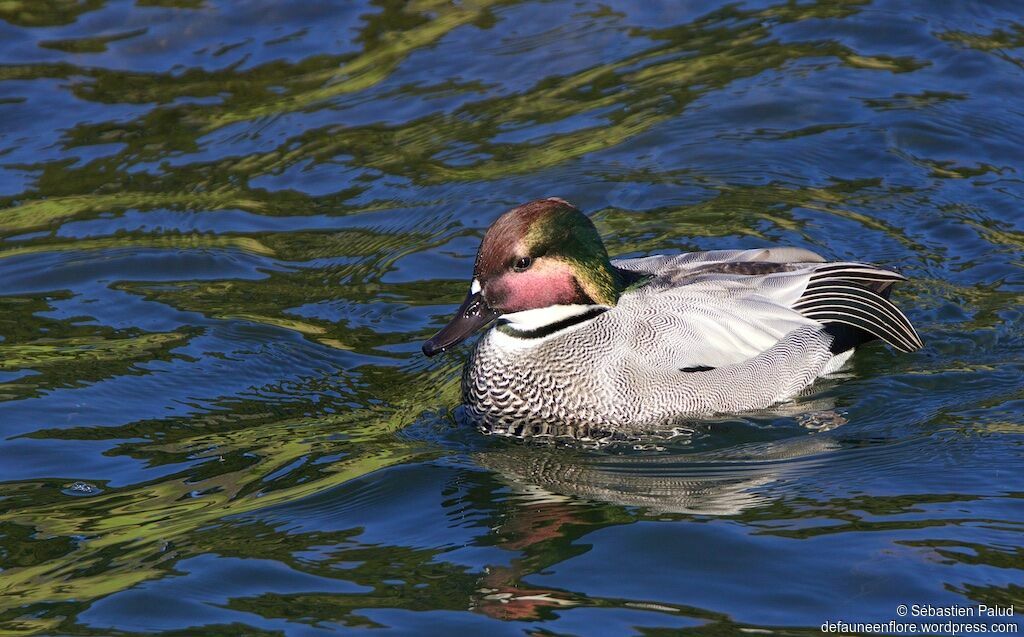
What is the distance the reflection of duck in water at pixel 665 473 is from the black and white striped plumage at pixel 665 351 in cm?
31

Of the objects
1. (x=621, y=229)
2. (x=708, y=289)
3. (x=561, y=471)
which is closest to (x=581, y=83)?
(x=621, y=229)

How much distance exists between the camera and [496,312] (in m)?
7.50

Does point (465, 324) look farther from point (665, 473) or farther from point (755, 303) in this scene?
point (755, 303)

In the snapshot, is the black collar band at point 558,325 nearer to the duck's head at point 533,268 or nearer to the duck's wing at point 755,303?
the duck's head at point 533,268

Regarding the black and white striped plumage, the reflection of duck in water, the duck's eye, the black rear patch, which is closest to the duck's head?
the duck's eye

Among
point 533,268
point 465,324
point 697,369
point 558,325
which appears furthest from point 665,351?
point 465,324

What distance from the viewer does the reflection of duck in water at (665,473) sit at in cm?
653

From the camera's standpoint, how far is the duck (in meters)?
7.39

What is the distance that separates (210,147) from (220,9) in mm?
2156

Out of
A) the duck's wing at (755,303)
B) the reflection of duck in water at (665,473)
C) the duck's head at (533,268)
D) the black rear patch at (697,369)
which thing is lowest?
the reflection of duck in water at (665,473)

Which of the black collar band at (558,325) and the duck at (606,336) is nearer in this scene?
the duck at (606,336)

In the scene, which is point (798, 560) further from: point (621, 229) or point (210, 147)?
point (210, 147)

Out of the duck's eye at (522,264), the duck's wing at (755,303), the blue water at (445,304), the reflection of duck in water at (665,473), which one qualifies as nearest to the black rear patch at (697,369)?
the duck's wing at (755,303)

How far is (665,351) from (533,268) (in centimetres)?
83
